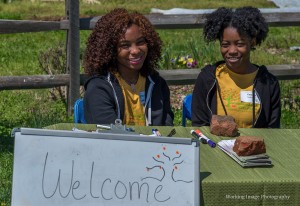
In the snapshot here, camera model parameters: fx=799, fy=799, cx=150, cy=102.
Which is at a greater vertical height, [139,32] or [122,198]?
[139,32]

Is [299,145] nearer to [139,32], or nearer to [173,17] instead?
[139,32]

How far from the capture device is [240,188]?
125 inches

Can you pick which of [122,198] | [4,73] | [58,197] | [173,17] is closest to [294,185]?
[122,198]

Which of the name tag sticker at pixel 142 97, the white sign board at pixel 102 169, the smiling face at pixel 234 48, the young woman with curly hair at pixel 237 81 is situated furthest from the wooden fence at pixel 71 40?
the white sign board at pixel 102 169

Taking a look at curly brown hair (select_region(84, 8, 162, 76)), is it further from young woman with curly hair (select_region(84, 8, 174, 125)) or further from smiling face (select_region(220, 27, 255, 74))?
smiling face (select_region(220, 27, 255, 74))

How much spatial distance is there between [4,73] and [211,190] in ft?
21.0

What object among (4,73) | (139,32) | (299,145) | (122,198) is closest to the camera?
(122,198)

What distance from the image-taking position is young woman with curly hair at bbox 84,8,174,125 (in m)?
4.35

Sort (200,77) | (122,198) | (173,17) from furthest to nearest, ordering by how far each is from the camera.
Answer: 1. (173,17)
2. (200,77)
3. (122,198)

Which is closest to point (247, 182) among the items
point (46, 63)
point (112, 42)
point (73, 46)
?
point (112, 42)

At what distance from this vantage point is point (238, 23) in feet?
15.0

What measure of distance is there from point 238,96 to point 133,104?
0.61 meters

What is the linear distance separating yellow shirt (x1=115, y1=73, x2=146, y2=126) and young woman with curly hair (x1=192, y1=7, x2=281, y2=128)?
41 centimetres

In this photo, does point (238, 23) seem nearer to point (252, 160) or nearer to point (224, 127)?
point (224, 127)
